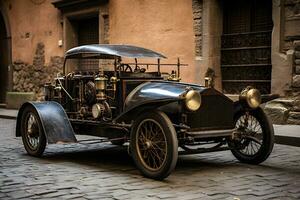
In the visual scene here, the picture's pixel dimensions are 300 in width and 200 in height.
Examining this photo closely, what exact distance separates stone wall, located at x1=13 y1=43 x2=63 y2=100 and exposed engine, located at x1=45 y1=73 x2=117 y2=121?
9017mm

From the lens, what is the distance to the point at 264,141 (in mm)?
5758

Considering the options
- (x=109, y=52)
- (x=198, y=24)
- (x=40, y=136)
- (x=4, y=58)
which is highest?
(x=198, y=24)

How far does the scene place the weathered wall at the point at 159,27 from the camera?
1154cm

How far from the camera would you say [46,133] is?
623 centimetres

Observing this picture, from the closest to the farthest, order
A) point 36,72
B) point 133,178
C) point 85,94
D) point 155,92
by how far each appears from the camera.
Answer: point 133,178, point 155,92, point 85,94, point 36,72

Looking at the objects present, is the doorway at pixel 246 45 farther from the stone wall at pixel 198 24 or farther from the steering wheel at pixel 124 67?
the steering wheel at pixel 124 67

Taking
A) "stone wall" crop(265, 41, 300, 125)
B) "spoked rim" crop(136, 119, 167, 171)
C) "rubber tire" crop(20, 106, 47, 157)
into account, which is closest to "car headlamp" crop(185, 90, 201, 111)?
"spoked rim" crop(136, 119, 167, 171)

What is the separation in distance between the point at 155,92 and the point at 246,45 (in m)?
5.65

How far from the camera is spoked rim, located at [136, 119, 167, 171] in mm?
5086

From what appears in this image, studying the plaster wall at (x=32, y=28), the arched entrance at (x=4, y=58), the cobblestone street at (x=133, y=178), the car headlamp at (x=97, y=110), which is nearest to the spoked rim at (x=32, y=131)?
the cobblestone street at (x=133, y=178)

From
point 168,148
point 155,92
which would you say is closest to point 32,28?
point 155,92

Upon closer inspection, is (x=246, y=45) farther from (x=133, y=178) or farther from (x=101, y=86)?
(x=133, y=178)

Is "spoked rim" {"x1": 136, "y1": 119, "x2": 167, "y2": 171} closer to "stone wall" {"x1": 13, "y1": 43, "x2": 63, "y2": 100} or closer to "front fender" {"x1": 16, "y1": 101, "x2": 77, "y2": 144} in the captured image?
"front fender" {"x1": 16, "y1": 101, "x2": 77, "y2": 144}

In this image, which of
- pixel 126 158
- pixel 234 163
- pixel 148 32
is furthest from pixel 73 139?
pixel 148 32
